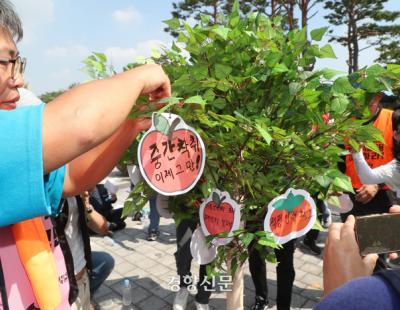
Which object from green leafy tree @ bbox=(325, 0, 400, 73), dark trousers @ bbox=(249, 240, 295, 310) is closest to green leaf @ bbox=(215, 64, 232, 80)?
dark trousers @ bbox=(249, 240, 295, 310)

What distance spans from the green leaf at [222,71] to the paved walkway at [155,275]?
2.86 m

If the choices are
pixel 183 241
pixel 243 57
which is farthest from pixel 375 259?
pixel 183 241

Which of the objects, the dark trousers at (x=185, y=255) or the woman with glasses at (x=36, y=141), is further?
the dark trousers at (x=185, y=255)

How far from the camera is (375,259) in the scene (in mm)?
793

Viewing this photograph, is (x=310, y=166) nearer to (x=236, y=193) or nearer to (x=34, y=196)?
(x=236, y=193)

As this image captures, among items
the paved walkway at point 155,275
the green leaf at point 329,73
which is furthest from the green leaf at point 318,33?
the paved walkway at point 155,275

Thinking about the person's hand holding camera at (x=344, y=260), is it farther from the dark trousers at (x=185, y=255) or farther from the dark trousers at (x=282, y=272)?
the dark trousers at (x=185, y=255)

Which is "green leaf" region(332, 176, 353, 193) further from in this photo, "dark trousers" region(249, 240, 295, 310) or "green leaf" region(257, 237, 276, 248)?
"dark trousers" region(249, 240, 295, 310)

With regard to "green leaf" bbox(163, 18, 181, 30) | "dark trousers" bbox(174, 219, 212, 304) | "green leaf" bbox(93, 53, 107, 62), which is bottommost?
"dark trousers" bbox(174, 219, 212, 304)

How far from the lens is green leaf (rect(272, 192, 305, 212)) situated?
1264 mm

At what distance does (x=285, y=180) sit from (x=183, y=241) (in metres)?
1.97

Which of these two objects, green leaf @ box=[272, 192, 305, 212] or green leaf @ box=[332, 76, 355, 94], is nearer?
green leaf @ box=[332, 76, 355, 94]

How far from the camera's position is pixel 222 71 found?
42.0 inches

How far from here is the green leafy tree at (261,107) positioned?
3.51 feet
